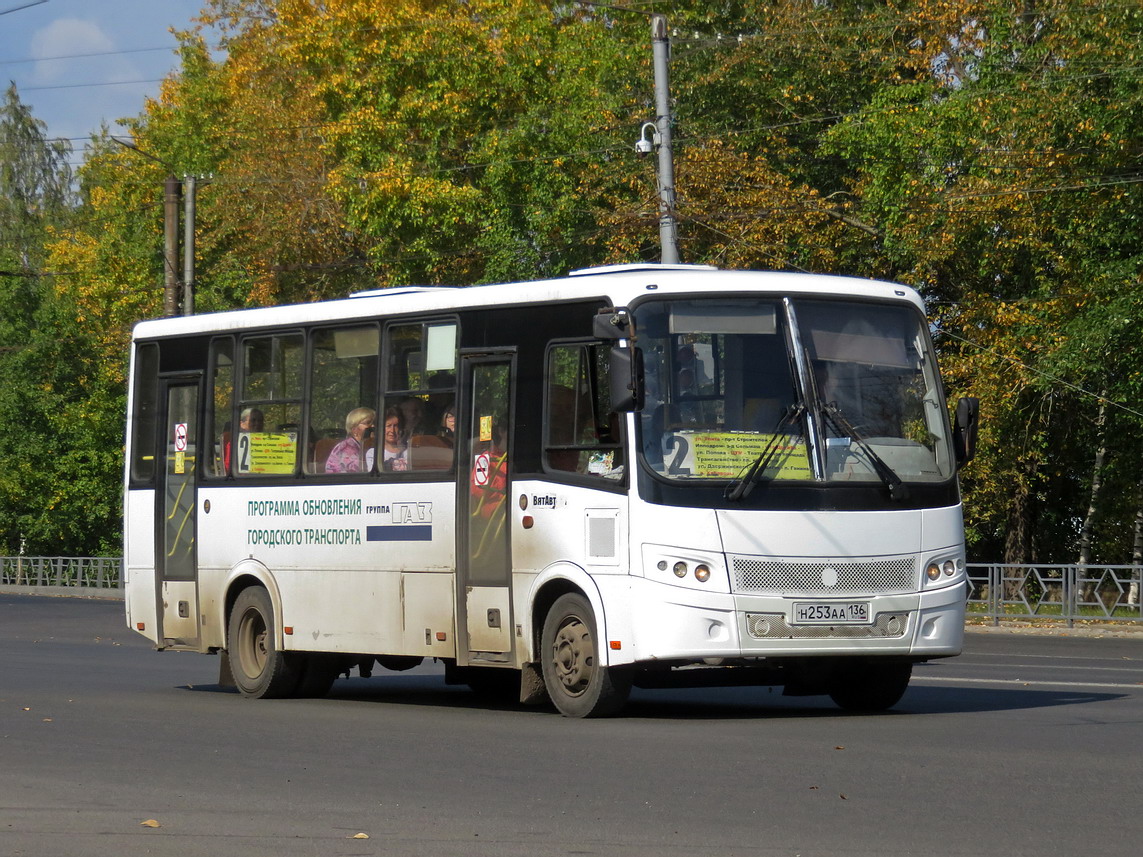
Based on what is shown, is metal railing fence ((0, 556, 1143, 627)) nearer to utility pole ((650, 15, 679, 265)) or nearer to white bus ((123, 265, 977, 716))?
utility pole ((650, 15, 679, 265))

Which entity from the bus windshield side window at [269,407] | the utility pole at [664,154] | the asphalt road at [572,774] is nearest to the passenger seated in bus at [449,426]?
the bus windshield side window at [269,407]

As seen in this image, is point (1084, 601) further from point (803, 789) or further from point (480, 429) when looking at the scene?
point (803, 789)

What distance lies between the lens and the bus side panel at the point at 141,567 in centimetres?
1802

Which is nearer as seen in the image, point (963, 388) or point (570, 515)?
point (570, 515)

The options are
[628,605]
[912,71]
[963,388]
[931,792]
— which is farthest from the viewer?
[912,71]

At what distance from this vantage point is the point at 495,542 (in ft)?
47.7

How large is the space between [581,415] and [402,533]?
2.20m

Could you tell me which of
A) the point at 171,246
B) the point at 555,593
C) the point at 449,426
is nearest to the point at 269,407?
the point at 449,426

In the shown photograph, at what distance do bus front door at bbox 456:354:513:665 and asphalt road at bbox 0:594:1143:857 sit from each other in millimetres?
640

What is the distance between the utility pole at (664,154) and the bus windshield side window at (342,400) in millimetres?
11456

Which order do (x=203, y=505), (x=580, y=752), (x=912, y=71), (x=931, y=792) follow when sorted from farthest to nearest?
(x=912, y=71), (x=203, y=505), (x=580, y=752), (x=931, y=792)

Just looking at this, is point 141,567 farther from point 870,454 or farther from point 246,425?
point 870,454

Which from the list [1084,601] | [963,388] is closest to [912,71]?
[963,388]

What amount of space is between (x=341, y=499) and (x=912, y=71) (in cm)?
2476
